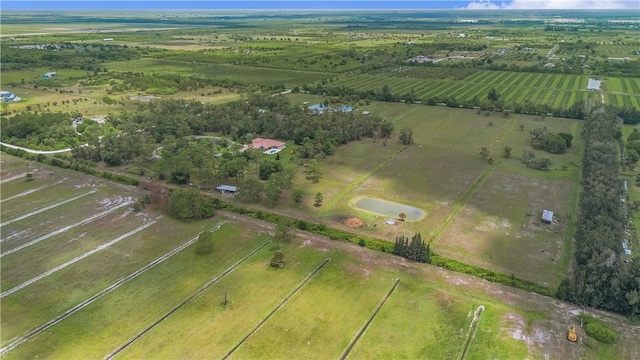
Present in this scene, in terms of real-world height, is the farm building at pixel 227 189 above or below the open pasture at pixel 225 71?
below

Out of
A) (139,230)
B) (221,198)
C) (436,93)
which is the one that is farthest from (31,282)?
(436,93)

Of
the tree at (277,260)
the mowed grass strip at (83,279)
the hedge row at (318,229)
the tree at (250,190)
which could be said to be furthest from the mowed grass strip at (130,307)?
the tree at (250,190)

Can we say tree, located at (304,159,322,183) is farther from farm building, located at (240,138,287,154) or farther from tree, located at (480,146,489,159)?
tree, located at (480,146,489,159)

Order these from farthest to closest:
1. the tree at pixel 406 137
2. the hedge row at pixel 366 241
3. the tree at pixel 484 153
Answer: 1. the tree at pixel 406 137
2. the tree at pixel 484 153
3. the hedge row at pixel 366 241

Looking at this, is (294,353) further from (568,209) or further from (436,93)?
(436,93)

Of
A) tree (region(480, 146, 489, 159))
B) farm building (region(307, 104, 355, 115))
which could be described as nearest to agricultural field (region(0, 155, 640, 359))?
tree (region(480, 146, 489, 159))

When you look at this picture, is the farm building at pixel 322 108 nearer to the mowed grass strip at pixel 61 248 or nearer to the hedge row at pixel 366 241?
the hedge row at pixel 366 241
